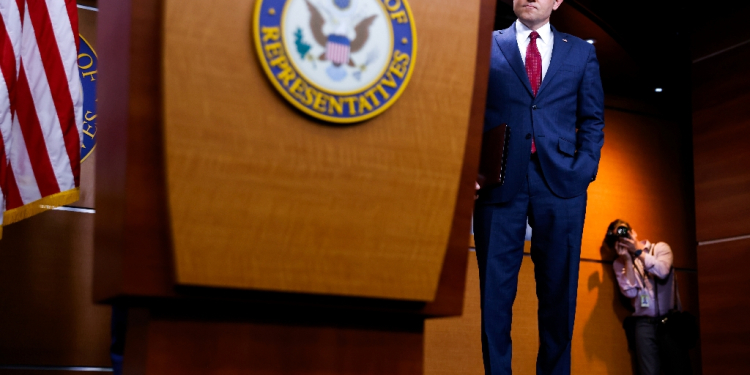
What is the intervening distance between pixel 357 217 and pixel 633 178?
4.72 meters

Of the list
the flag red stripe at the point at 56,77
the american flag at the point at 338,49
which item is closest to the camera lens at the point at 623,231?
the flag red stripe at the point at 56,77

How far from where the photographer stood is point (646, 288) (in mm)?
4707

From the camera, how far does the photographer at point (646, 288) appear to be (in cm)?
458

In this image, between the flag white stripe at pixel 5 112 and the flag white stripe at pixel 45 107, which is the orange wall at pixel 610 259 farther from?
the flag white stripe at pixel 5 112

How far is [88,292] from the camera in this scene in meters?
3.09

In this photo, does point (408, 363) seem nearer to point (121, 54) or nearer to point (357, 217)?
point (357, 217)

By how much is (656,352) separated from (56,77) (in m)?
3.91

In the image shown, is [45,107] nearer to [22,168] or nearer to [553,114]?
[22,168]

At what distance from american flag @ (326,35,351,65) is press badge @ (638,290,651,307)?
167 inches

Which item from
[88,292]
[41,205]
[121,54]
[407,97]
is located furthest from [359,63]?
[88,292]

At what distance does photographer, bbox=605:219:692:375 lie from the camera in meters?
4.58

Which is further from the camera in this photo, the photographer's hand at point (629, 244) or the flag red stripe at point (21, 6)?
the photographer's hand at point (629, 244)

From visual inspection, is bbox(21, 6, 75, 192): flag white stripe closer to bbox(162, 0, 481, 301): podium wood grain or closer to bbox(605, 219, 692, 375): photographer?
bbox(162, 0, 481, 301): podium wood grain

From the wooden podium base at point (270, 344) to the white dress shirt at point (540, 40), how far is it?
113cm
